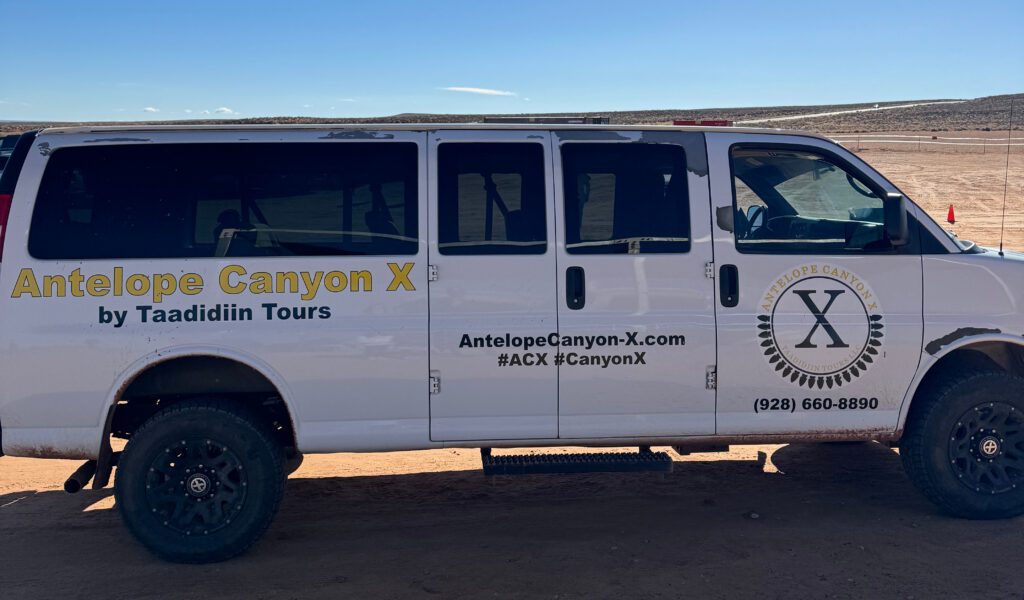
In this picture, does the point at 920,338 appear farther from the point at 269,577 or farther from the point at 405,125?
the point at 269,577

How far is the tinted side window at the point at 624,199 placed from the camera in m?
5.25

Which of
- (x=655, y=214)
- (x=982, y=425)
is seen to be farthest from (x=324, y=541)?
(x=982, y=425)

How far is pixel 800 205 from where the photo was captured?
5.64m

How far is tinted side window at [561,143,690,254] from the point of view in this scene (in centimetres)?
525

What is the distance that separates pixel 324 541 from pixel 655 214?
2613 mm

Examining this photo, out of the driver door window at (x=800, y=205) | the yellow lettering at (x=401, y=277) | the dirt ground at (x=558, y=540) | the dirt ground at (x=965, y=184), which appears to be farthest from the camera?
the dirt ground at (x=965, y=184)

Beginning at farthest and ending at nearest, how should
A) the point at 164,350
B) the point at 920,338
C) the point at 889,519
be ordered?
the point at 889,519, the point at 920,338, the point at 164,350

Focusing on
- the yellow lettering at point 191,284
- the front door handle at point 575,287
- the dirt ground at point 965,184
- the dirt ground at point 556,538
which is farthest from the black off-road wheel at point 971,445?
the dirt ground at point 965,184

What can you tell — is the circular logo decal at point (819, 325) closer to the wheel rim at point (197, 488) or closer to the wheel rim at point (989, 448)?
the wheel rim at point (989, 448)

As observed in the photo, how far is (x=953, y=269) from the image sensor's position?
→ 17.9ft

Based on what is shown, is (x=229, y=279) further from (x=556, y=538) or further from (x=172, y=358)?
(x=556, y=538)

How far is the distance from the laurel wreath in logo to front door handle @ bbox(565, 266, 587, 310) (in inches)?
40.9

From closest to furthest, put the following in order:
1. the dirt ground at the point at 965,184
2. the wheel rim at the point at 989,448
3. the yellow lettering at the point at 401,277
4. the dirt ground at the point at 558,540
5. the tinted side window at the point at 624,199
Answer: the dirt ground at the point at 558,540, the yellow lettering at the point at 401,277, the tinted side window at the point at 624,199, the wheel rim at the point at 989,448, the dirt ground at the point at 965,184

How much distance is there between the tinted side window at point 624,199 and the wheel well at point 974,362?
1.65 m
